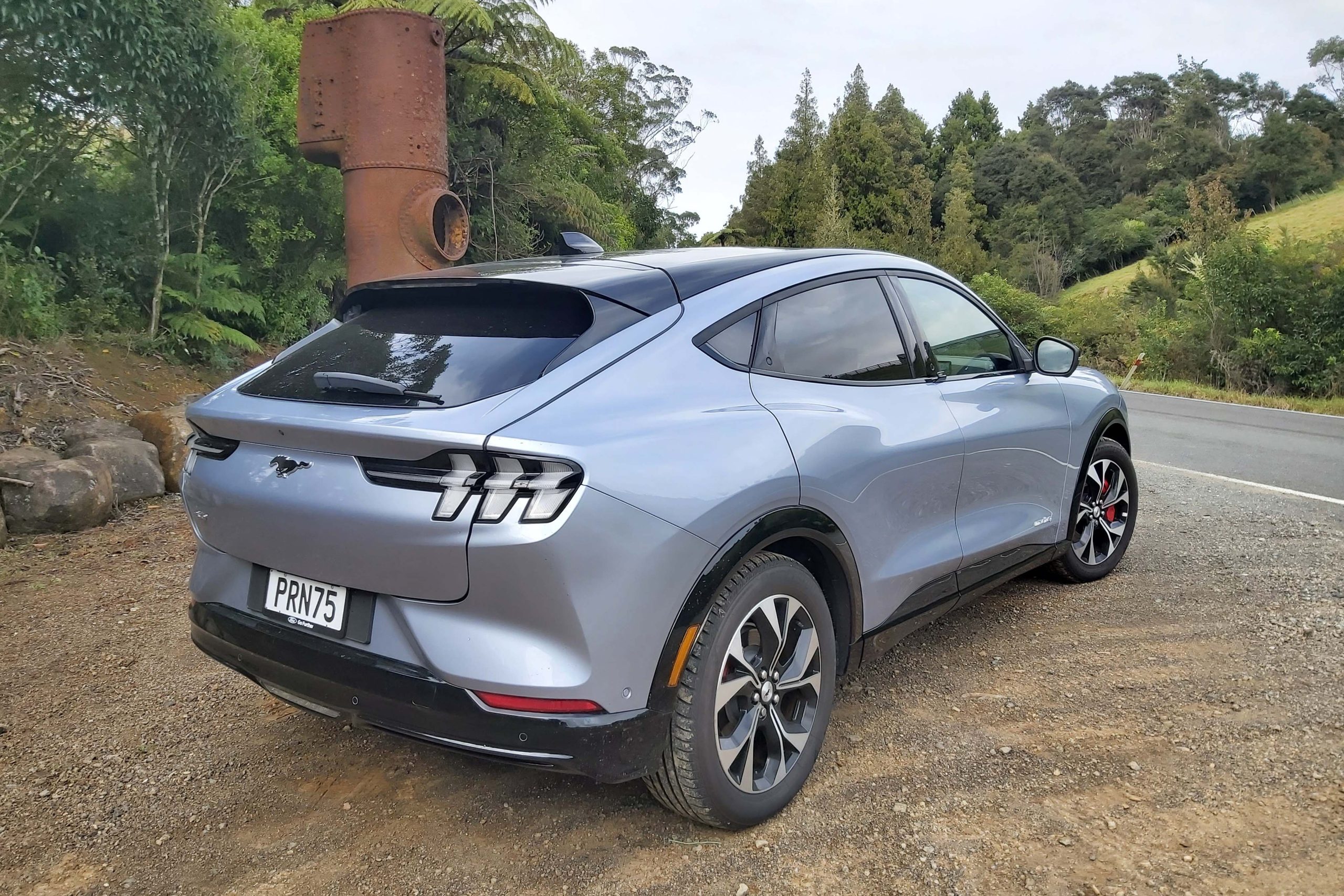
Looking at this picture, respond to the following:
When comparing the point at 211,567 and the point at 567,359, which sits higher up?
the point at 567,359

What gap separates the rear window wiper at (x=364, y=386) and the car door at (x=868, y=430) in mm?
920

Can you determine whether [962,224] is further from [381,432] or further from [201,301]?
[381,432]

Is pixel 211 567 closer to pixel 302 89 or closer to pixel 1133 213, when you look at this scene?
pixel 302 89

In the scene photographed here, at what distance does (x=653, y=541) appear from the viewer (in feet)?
6.71

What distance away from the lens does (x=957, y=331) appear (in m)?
3.57

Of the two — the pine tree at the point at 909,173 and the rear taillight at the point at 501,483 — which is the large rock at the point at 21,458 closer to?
the rear taillight at the point at 501,483

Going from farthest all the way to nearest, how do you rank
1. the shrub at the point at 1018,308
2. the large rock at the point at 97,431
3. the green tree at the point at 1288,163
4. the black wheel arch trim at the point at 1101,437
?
the green tree at the point at 1288,163 < the shrub at the point at 1018,308 < the large rock at the point at 97,431 < the black wheel arch trim at the point at 1101,437

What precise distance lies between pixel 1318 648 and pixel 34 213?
1022 cm

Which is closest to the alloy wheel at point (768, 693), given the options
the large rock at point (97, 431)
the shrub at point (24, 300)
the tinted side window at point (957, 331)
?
the tinted side window at point (957, 331)

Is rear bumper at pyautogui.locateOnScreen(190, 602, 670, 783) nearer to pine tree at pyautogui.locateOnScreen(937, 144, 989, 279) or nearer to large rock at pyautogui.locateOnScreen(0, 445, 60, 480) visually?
large rock at pyautogui.locateOnScreen(0, 445, 60, 480)

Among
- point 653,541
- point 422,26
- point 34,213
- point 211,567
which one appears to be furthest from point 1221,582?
point 34,213

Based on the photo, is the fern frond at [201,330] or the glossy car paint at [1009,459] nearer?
the glossy car paint at [1009,459]

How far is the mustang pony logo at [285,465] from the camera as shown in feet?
7.15

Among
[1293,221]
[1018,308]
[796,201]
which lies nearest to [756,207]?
[796,201]
